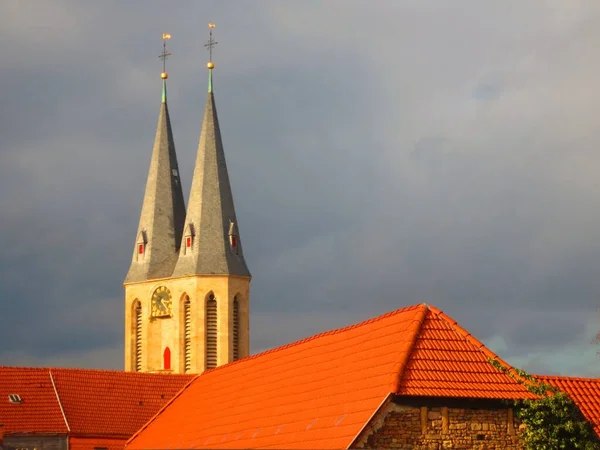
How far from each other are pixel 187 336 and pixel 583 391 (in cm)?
4012

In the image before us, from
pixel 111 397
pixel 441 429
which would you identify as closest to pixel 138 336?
pixel 111 397

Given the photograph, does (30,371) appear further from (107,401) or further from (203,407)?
(203,407)

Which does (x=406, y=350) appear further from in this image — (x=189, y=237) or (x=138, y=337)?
(x=138, y=337)

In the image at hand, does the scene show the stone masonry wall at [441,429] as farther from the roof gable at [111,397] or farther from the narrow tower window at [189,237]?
the narrow tower window at [189,237]

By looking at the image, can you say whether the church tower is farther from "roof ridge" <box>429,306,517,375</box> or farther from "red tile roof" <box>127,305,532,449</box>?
"roof ridge" <box>429,306,517,375</box>

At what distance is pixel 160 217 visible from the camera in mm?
73375

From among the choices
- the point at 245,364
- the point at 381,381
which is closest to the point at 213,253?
the point at 245,364

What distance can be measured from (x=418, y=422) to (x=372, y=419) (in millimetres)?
1147

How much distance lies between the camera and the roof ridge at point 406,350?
91.4 ft

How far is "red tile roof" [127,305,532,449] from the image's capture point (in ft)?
93.3

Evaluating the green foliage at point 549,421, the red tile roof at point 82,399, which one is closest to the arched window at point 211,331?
the red tile roof at point 82,399

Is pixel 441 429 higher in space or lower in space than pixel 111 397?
lower

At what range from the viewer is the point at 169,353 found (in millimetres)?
71375

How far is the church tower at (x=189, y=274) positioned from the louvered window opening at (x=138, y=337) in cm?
5
